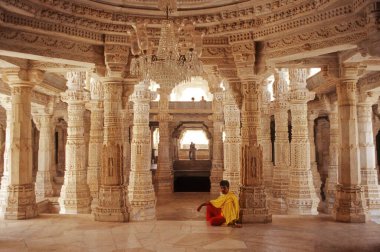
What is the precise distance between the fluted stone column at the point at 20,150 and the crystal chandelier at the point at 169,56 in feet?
11.1

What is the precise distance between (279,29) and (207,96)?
57.1ft

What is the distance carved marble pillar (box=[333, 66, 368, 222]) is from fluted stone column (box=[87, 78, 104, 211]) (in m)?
6.69

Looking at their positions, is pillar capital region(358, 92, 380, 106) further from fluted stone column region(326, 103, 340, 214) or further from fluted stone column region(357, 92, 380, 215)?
fluted stone column region(326, 103, 340, 214)

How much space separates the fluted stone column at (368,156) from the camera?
10.3m

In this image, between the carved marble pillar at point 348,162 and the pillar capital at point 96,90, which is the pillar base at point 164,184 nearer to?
the pillar capital at point 96,90

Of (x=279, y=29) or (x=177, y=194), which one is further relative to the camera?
(x=177, y=194)

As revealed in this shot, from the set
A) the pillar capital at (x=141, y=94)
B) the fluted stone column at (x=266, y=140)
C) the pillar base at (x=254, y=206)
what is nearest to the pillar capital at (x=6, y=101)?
the pillar capital at (x=141, y=94)

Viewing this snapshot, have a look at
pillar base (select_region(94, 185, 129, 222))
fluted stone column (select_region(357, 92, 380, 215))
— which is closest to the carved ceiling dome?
pillar base (select_region(94, 185, 129, 222))

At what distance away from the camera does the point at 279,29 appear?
21.4ft

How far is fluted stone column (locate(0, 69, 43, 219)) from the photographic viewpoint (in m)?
7.27

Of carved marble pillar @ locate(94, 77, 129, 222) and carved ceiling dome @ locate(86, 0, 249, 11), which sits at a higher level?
carved ceiling dome @ locate(86, 0, 249, 11)

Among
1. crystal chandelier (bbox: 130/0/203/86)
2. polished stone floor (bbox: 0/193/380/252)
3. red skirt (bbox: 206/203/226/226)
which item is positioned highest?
crystal chandelier (bbox: 130/0/203/86)

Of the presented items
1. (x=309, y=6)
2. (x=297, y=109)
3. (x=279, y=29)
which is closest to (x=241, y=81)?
(x=279, y=29)

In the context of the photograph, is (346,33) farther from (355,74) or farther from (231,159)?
(231,159)
